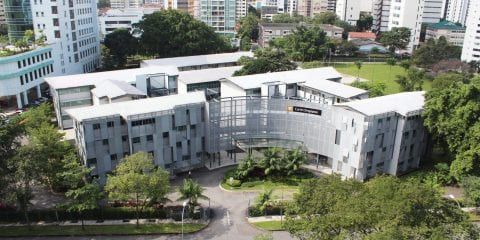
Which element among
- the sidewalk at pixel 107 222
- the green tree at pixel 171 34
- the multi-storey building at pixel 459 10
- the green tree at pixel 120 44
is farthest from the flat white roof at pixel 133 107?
the multi-storey building at pixel 459 10

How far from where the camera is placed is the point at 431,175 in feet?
163

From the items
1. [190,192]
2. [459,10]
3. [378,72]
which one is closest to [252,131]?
[190,192]

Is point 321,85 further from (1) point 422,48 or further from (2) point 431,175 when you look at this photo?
(1) point 422,48

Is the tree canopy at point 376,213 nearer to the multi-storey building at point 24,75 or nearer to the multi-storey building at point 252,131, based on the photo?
the multi-storey building at point 252,131

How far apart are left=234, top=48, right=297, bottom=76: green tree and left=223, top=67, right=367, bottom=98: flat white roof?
10548 millimetres

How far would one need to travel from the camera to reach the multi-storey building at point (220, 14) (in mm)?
159000

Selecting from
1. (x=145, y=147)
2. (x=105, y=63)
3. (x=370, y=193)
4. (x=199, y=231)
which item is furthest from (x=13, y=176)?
(x=105, y=63)

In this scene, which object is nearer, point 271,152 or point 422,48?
point 271,152

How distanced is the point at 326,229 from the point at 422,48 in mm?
101962

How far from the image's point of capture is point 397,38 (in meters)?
134

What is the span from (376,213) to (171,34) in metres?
89.3

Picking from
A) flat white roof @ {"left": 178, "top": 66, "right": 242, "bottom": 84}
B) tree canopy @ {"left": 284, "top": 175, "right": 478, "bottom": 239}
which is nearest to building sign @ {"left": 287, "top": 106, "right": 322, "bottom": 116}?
tree canopy @ {"left": 284, "top": 175, "right": 478, "bottom": 239}

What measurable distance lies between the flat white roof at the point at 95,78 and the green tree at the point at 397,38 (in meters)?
87.1

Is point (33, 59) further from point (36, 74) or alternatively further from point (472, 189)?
point (472, 189)
